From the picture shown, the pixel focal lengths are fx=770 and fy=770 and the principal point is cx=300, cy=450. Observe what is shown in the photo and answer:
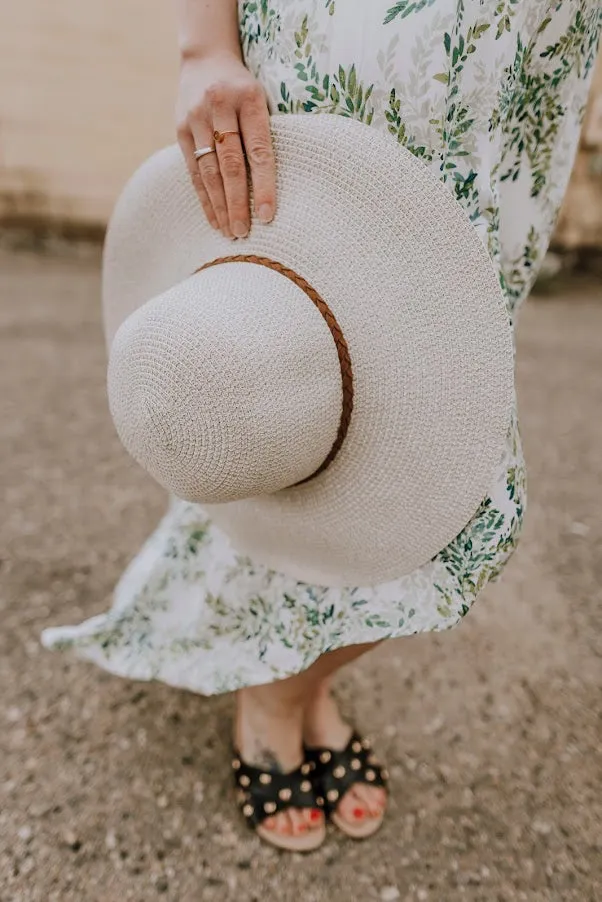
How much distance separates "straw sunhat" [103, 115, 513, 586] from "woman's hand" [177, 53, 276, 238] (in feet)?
0.08

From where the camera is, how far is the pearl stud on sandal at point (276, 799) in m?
1.26

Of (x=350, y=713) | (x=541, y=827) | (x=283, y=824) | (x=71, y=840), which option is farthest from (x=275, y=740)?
(x=541, y=827)

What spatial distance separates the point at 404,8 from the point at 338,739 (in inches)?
45.0

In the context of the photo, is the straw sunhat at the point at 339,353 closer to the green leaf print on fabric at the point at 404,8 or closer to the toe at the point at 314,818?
the green leaf print on fabric at the point at 404,8

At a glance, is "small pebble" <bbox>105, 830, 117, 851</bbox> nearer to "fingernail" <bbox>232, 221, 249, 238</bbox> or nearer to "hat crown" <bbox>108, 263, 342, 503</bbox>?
"hat crown" <bbox>108, 263, 342, 503</bbox>

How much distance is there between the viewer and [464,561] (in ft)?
3.27

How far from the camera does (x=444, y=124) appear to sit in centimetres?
89

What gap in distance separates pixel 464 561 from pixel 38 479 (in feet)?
5.30

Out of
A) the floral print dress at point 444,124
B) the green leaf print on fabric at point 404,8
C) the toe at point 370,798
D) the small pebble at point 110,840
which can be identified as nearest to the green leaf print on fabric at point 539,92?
the floral print dress at point 444,124

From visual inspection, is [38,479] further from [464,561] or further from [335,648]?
[464,561]

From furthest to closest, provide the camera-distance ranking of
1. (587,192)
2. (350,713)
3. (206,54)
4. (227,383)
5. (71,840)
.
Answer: (587,192), (350,713), (71,840), (206,54), (227,383)

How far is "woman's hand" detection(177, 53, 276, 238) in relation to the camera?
930 mm

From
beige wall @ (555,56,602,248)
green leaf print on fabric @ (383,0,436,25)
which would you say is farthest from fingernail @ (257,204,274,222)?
beige wall @ (555,56,602,248)

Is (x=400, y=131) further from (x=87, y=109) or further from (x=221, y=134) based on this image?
(x=87, y=109)
